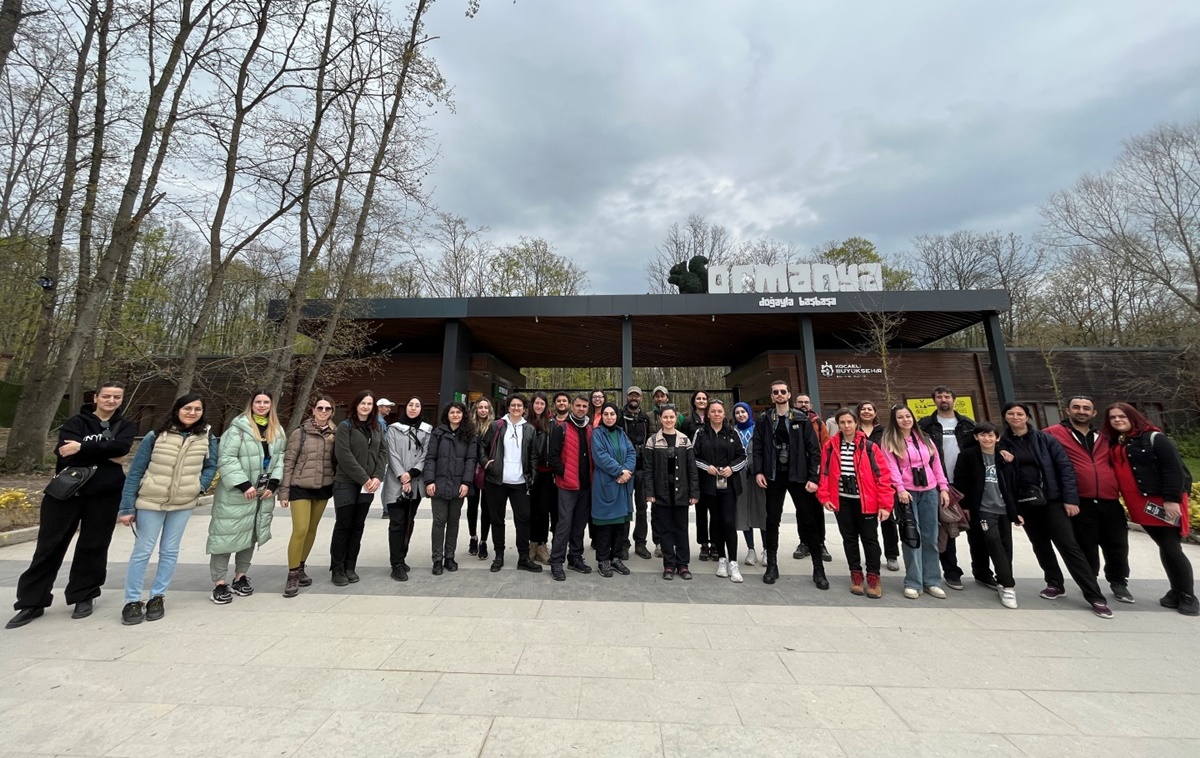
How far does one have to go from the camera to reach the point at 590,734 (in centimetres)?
212

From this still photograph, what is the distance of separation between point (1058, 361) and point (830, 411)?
416 inches

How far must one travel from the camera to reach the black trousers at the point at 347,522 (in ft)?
14.1

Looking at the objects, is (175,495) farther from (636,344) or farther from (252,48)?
(636,344)

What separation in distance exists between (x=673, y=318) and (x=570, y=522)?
1236cm

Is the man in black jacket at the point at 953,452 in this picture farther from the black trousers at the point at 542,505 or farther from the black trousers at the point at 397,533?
the black trousers at the point at 397,533

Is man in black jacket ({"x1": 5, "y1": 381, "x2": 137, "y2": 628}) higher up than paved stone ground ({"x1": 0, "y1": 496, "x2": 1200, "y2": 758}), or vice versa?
man in black jacket ({"x1": 5, "y1": 381, "x2": 137, "y2": 628})

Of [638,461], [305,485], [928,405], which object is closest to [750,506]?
[638,461]

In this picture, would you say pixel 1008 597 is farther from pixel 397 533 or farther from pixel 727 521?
pixel 397 533

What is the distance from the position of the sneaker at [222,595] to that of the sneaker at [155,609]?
0.32 m

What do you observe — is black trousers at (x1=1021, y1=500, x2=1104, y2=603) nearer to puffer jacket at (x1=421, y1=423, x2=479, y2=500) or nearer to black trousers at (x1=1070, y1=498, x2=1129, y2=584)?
black trousers at (x1=1070, y1=498, x2=1129, y2=584)

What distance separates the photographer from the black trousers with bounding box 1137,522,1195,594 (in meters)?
3.83

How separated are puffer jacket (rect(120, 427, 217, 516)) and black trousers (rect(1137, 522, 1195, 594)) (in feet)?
26.2

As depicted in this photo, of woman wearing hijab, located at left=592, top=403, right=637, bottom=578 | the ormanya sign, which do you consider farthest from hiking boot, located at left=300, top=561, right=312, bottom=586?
the ormanya sign

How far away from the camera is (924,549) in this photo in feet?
14.2
